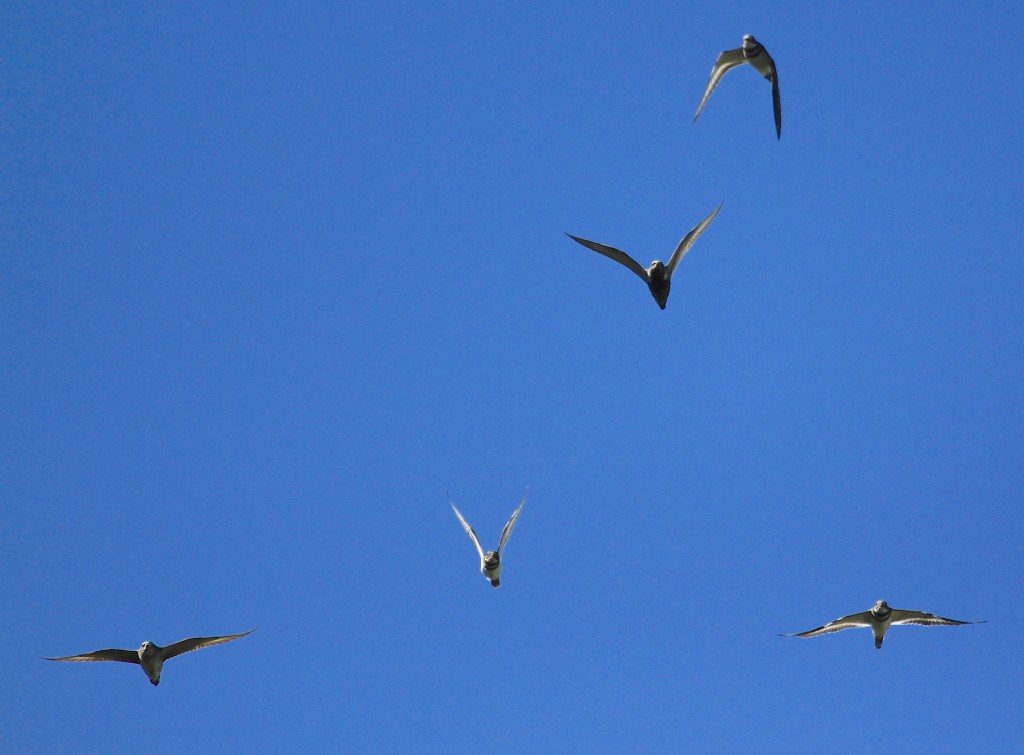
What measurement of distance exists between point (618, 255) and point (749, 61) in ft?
20.4

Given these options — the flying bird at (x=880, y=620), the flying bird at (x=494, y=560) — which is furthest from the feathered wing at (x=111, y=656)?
the flying bird at (x=880, y=620)

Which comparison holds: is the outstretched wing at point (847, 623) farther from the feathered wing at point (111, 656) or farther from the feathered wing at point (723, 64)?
the feathered wing at point (111, 656)

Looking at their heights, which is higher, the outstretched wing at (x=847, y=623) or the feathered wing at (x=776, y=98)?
the feathered wing at (x=776, y=98)

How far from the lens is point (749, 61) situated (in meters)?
30.2

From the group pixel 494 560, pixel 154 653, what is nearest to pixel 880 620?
pixel 494 560

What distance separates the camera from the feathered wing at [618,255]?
92.7 feet

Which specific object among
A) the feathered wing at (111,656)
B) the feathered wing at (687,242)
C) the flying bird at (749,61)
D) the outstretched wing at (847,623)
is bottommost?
the feathered wing at (111,656)

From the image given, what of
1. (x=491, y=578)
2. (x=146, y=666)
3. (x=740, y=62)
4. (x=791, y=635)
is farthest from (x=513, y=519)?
(x=740, y=62)

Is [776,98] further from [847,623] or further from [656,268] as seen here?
[847,623]

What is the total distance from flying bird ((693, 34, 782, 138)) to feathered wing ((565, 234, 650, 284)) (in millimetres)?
4032

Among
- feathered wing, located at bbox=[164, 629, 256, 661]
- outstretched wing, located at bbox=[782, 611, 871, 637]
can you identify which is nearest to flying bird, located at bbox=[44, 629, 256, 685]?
feathered wing, located at bbox=[164, 629, 256, 661]

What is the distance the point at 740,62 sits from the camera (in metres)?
30.5

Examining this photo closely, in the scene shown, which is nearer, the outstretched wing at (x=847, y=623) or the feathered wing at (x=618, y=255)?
the feathered wing at (x=618, y=255)

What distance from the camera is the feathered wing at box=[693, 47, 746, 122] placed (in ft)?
99.5
